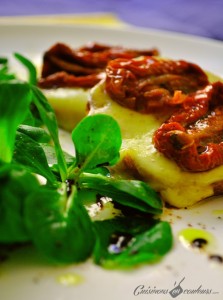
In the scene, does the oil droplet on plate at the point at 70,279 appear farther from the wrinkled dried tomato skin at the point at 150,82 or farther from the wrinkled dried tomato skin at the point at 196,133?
the wrinkled dried tomato skin at the point at 150,82

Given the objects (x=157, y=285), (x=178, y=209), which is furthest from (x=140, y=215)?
(x=157, y=285)

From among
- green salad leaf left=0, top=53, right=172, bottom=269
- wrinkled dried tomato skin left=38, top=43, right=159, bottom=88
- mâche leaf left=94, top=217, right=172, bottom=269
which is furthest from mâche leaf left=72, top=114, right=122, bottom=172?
wrinkled dried tomato skin left=38, top=43, right=159, bottom=88

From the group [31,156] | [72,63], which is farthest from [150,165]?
[72,63]

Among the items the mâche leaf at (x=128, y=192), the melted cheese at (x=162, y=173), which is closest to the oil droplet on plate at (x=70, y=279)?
the mâche leaf at (x=128, y=192)

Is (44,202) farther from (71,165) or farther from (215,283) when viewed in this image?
(215,283)

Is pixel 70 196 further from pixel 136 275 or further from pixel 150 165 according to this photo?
pixel 150 165

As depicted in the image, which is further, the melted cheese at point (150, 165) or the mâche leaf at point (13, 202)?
the melted cheese at point (150, 165)
